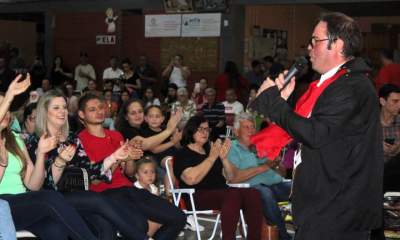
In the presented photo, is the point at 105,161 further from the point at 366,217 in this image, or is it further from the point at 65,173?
the point at 366,217

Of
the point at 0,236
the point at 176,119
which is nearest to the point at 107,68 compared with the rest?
the point at 176,119

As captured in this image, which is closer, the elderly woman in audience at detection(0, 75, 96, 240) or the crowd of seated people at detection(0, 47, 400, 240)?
the elderly woman in audience at detection(0, 75, 96, 240)

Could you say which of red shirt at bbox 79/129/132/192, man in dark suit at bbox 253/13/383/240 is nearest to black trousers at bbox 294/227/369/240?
man in dark suit at bbox 253/13/383/240

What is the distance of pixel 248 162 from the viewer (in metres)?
6.93

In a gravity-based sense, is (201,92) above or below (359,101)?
below

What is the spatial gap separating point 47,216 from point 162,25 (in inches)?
493

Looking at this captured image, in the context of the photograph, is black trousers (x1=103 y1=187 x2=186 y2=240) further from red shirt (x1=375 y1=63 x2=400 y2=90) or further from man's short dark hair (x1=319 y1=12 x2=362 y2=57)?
red shirt (x1=375 y1=63 x2=400 y2=90)

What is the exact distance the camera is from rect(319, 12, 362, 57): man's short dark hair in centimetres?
302

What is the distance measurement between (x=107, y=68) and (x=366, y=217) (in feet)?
48.7

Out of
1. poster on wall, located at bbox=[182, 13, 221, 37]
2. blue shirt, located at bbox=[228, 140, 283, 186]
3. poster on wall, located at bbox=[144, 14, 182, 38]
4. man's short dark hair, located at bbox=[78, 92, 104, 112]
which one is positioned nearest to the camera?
man's short dark hair, located at bbox=[78, 92, 104, 112]

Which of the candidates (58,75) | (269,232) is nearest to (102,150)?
(269,232)

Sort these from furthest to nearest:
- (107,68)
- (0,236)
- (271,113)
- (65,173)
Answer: (107,68), (65,173), (0,236), (271,113)

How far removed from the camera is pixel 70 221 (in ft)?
16.1

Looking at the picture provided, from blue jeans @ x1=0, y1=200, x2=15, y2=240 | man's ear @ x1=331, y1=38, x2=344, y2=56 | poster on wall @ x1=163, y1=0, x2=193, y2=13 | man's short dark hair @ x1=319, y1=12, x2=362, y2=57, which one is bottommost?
blue jeans @ x1=0, y1=200, x2=15, y2=240
